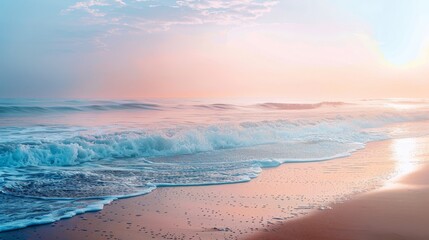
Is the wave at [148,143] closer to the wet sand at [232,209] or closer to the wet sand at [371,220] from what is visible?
the wet sand at [232,209]

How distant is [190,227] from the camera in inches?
242

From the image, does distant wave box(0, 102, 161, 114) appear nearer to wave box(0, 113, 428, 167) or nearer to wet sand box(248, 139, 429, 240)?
wave box(0, 113, 428, 167)

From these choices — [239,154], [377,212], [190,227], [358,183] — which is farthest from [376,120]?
[190,227]

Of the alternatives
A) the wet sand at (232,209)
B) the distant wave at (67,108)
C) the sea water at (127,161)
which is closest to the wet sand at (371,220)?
the wet sand at (232,209)

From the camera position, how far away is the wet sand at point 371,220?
578 centimetres

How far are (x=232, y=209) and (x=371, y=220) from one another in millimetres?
2311

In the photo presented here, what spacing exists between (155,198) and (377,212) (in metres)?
4.14

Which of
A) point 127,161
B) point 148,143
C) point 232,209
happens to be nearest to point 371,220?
point 232,209

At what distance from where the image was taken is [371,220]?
6.47 metres

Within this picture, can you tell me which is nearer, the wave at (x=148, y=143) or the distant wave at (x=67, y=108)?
the wave at (x=148, y=143)

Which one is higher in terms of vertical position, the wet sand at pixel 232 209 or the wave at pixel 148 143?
the wave at pixel 148 143

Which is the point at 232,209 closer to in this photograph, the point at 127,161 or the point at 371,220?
the point at 371,220

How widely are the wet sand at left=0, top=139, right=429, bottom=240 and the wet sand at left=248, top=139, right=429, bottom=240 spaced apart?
3 cm

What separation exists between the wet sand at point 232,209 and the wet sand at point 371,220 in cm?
3
